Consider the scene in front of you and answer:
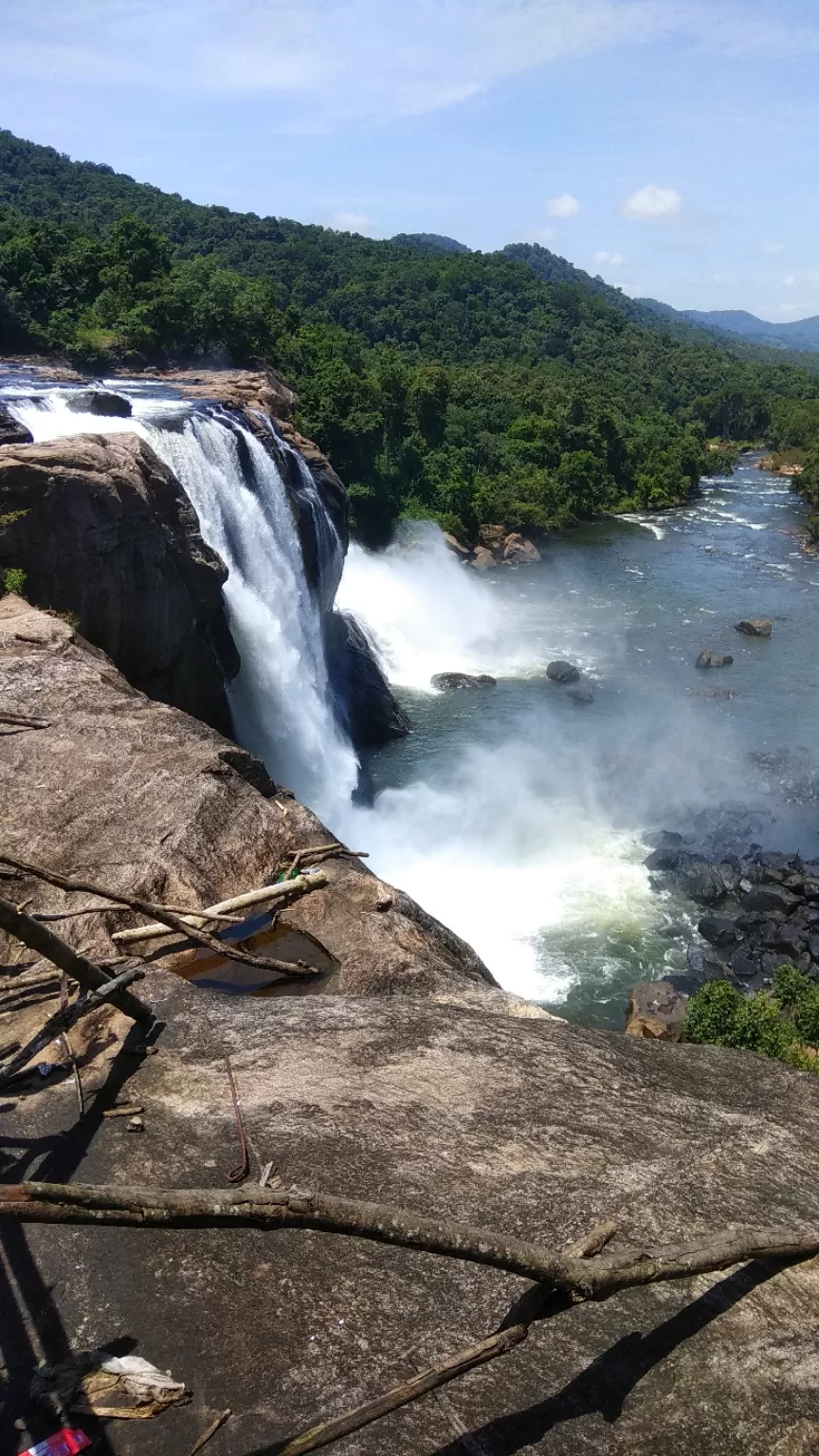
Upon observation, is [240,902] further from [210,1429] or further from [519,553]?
[519,553]

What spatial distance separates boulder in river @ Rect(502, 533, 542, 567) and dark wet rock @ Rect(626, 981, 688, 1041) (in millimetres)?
34661

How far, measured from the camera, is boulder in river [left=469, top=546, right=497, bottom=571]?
5016 cm

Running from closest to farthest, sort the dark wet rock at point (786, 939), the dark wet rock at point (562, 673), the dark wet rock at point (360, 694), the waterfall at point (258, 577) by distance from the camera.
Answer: the dark wet rock at point (786, 939)
the waterfall at point (258, 577)
the dark wet rock at point (360, 694)
the dark wet rock at point (562, 673)

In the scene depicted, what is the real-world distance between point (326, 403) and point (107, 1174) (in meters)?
44.7

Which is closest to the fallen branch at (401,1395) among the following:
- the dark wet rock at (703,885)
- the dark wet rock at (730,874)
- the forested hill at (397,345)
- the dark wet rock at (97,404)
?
the dark wet rock at (703,885)

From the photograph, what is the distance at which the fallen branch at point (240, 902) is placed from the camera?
24.0 ft

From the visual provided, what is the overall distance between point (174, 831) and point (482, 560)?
142 ft

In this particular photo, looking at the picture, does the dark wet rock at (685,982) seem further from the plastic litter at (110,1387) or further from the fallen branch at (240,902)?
the plastic litter at (110,1387)

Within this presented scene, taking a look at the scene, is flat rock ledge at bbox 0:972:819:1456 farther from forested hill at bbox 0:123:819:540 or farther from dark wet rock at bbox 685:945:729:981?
forested hill at bbox 0:123:819:540

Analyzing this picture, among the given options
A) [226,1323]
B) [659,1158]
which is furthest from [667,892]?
[226,1323]

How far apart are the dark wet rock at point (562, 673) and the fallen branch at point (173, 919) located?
91.6 ft

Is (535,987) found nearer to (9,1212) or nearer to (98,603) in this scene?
(98,603)

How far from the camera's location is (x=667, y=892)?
23.5 m

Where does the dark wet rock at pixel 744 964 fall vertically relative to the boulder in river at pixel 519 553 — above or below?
below
